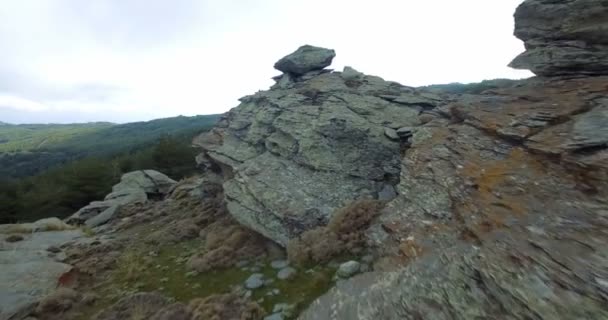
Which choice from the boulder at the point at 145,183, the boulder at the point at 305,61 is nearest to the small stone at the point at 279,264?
the boulder at the point at 305,61

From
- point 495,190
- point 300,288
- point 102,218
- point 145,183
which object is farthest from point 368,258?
point 145,183

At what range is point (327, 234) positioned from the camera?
1294 cm

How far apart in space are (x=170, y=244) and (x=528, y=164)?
17.4m

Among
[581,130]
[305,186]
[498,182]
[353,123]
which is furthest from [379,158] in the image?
[581,130]

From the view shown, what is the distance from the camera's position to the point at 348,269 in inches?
433

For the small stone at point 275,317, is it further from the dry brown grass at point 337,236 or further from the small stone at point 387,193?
the small stone at point 387,193

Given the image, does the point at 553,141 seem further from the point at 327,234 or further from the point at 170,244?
the point at 170,244

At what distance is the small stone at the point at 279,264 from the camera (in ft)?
42.2

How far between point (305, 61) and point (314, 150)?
1163cm

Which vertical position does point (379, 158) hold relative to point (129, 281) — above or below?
above

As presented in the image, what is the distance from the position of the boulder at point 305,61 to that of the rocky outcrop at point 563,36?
1506 cm

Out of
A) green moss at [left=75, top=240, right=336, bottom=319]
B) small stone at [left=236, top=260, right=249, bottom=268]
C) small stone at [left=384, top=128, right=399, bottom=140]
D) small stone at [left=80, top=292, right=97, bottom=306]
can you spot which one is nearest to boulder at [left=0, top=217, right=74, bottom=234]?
green moss at [left=75, top=240, right=336, bottom=319]

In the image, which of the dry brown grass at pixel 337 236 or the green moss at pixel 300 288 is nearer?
the green moss at pixel 300 288

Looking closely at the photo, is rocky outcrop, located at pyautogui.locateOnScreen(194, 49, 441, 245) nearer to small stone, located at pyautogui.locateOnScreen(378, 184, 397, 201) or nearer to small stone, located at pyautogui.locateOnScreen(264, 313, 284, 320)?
small stone, located at pyautogui.locateOnScreen(378, 184, 397, 201)
